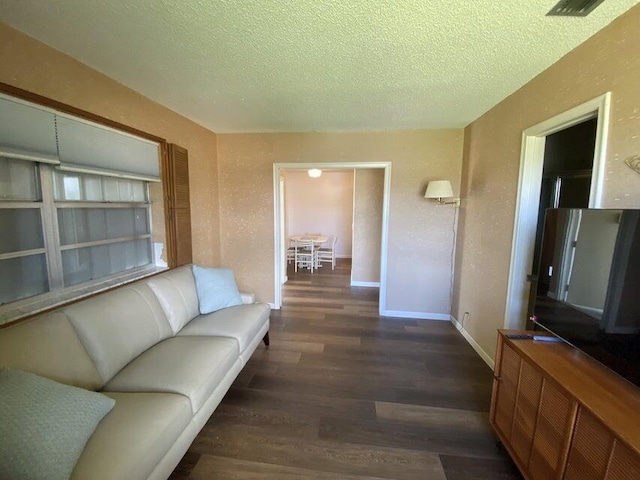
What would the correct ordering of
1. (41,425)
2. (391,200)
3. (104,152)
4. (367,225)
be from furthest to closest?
(367,225) → (391,200) → (104,152) → (41,425)

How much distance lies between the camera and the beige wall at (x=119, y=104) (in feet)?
4.85

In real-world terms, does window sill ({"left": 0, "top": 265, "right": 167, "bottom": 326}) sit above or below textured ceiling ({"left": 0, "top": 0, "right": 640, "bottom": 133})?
below

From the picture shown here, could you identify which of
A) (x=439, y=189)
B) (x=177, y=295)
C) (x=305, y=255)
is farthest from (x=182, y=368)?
(x=305, y=255)

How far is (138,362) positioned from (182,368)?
0.32m

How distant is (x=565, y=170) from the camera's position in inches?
82.1

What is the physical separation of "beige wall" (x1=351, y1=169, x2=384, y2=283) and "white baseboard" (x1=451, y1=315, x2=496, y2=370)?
6.09ft

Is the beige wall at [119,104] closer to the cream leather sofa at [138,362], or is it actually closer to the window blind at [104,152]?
the window blind at [104,152]

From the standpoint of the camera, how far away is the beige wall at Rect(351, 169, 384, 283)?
190 inches

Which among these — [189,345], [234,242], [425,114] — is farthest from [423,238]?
[189,345]

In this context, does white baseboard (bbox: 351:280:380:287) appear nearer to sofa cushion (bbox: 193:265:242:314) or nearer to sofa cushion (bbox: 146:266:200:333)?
sofa cushion (bbox: 193:265:242:314)

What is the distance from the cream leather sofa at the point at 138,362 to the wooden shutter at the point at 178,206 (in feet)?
2.11

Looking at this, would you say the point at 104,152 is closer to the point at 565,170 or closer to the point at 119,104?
the point at 119,104

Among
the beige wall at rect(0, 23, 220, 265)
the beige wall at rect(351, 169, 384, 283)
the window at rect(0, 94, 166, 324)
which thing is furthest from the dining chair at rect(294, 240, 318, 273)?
the window at rect(0, 94, 166, 324)

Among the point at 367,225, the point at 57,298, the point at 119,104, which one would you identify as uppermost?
the point at 119,104
